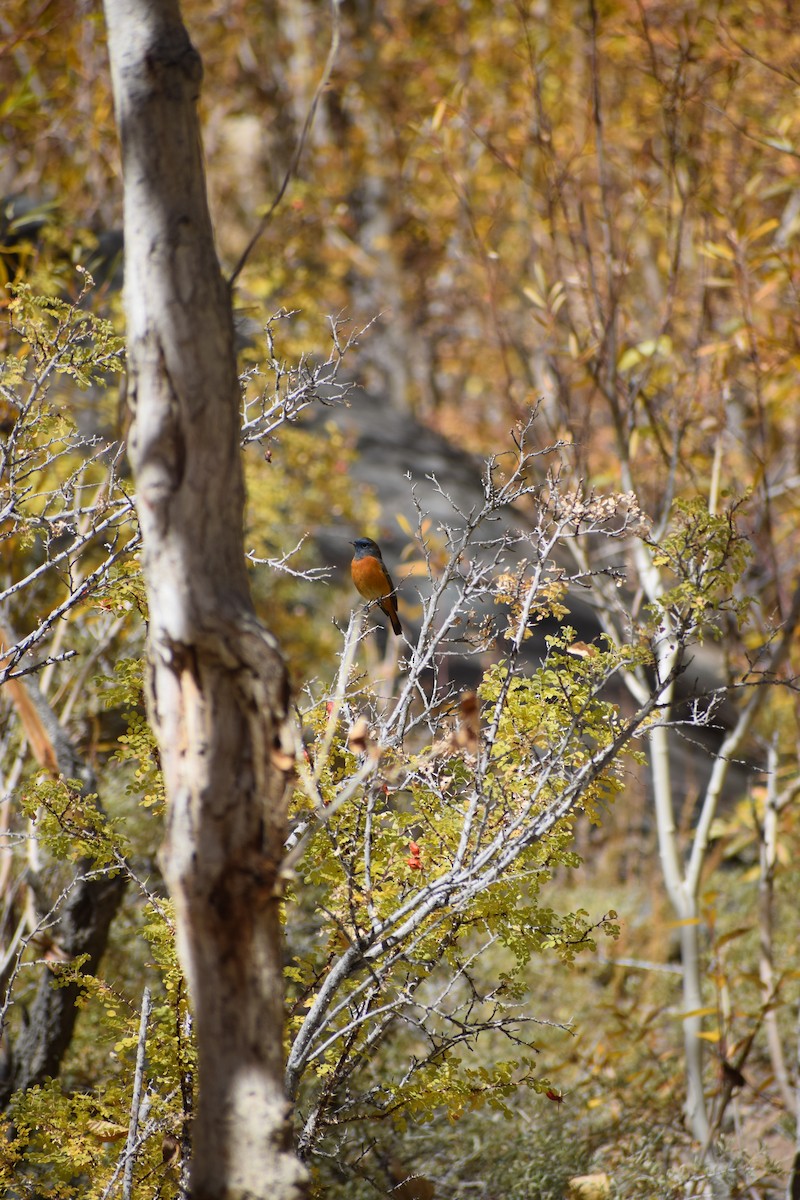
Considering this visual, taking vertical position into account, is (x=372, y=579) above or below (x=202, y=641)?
above

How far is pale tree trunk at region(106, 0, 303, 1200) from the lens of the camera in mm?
1395

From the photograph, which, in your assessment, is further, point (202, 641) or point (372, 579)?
point (372, 579)

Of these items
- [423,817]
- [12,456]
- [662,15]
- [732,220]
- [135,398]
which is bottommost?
[423,817]

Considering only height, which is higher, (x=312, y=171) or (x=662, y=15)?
(x=312, y=171)

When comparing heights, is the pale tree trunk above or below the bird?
below

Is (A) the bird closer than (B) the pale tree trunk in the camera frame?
No

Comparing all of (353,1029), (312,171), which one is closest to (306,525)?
(353,1029)

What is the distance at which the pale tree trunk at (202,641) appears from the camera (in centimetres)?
139

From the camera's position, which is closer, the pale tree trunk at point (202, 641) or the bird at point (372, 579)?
the pale tree trunk at point (202, 641)

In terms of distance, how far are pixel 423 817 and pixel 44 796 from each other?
91 cm

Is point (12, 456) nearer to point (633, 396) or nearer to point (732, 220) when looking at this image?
point (633, 396)

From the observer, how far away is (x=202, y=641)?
1.44 metres

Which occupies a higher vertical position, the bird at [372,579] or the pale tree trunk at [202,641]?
the bird at [372,579]

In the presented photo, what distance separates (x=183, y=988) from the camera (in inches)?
91.5
